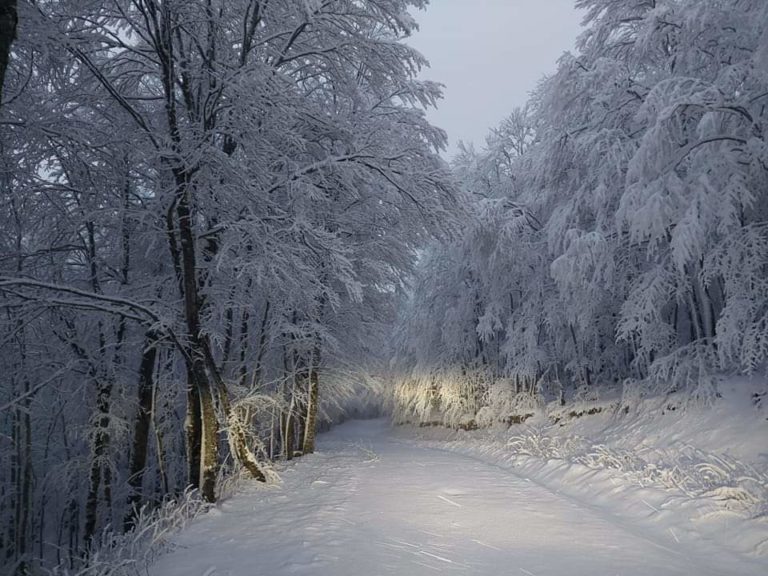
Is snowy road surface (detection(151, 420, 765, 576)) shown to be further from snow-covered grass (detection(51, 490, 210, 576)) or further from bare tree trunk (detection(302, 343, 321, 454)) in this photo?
bare tree trunk (detection(302, 343, 321, 454))

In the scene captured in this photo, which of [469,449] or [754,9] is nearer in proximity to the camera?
[754,9]

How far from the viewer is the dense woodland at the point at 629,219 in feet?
24.6

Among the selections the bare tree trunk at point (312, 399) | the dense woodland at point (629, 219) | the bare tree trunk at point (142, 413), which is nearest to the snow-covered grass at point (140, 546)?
the bare tree trunk at point (142, 413)

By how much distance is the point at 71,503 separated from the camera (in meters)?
15.4

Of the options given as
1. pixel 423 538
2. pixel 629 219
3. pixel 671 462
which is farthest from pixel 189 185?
pixel 671 462

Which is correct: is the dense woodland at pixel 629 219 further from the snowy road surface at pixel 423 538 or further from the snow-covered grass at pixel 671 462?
the snowy road surface at pixel 423 538

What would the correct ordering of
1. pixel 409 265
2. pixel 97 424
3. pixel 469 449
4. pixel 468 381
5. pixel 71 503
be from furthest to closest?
pixel 468 381
pixel 71 503
pixel 469 449
pixel 409 265
pixel 97 424

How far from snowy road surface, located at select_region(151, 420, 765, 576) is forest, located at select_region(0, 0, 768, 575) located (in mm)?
947

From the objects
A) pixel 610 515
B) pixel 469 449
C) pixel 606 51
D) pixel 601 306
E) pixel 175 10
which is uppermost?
pixel 606 51

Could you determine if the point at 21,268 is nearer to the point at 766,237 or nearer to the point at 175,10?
the point at 175,10

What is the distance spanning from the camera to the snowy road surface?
12.1 ft

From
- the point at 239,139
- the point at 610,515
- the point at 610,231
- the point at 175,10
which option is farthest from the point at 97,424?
the point at 610,231

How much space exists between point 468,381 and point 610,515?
14503 millimetres

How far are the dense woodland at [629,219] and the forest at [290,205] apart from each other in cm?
7
